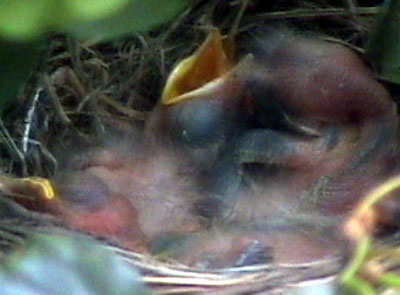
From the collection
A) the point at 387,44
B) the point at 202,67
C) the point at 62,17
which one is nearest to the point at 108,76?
the point at 202,67

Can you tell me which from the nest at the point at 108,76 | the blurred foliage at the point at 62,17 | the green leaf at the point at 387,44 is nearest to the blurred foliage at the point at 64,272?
→ the blurred foliage at the point at 62,17

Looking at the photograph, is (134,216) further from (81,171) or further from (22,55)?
(22,55)

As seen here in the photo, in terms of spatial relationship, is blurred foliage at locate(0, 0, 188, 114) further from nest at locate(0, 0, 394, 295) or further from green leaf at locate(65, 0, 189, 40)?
nest at locate(0, 0, 394, 295)

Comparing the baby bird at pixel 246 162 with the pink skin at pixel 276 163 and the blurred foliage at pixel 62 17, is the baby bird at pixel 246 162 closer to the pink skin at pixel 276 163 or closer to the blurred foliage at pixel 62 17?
the pink skin at pixel 276 163

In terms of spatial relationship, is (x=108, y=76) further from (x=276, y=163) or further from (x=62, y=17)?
(x=62, y=17)

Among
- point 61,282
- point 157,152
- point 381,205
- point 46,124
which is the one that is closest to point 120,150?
point 157,152
